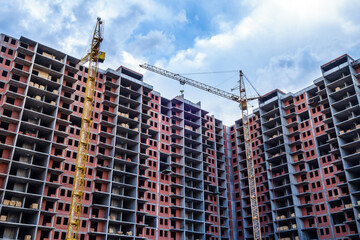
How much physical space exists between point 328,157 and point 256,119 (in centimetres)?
2829

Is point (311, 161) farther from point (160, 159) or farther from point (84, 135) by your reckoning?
point (84, 135)

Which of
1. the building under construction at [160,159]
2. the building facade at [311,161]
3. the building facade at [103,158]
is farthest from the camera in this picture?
the building facade at [311,161]

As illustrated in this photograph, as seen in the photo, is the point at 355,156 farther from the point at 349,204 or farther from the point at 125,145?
the point at 125,145

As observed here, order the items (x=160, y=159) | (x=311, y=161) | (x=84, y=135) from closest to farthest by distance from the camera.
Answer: (x=84, y=135), (x=311, y=161), (x=160, y=159)

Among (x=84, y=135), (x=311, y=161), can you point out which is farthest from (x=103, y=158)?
(x=311, y=161)

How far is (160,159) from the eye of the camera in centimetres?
9881

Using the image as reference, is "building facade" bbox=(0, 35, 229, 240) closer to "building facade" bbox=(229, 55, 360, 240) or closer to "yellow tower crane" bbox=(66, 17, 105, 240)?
"yellow tower crane" bbox=(66, 17, 105, 240)

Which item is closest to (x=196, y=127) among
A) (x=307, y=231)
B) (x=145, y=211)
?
(x=145, y=211)

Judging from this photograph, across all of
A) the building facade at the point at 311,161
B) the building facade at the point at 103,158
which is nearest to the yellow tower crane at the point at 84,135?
the building facade at the point at 103,158

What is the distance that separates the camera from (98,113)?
3413 inches

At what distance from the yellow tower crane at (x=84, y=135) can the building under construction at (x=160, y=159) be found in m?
2.43

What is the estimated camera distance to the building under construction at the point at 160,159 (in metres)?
72.4

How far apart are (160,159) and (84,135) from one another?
88.1 ft

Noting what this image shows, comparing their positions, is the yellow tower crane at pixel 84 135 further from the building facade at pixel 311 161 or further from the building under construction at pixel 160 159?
the building facade at pixel 311 161
